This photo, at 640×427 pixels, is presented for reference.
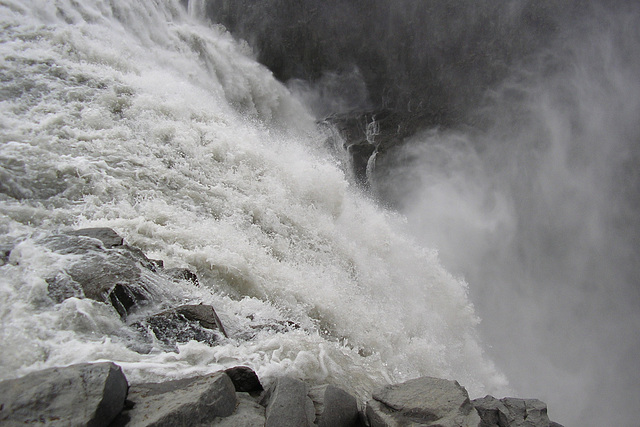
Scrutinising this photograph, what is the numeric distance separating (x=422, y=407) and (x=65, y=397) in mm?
2475

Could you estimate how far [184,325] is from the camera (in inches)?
149

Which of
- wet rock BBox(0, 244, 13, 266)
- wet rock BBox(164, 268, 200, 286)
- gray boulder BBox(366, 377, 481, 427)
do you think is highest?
wet rock BBox(164, 268, 200, 286)

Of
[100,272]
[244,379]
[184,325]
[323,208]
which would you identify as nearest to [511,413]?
[244,379]

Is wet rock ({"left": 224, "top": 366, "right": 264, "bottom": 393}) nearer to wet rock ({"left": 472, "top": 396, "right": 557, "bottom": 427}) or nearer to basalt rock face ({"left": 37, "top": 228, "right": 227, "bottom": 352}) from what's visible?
basalt rock face ({"left": 37, "top": 228, "right": 227, "bottom": 352})

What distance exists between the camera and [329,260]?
710cm

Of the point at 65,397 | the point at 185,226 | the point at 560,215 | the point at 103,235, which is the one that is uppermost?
the point at 560,215

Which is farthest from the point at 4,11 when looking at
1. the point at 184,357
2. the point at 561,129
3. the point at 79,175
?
the point at 561,129

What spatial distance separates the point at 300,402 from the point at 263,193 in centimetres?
465

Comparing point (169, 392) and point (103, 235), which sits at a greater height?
point (103, 235)

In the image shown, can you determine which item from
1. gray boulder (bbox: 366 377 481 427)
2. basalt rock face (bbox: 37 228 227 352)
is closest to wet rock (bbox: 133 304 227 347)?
basalt rock face (bbox: 37 228 227 352)

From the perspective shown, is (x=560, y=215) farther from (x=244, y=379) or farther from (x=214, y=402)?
(x=214, y=402)

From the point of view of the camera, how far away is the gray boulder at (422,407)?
10.8 feet

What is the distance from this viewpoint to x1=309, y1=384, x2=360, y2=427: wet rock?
313cm

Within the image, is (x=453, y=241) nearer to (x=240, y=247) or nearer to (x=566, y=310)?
(x=566, y=310)
